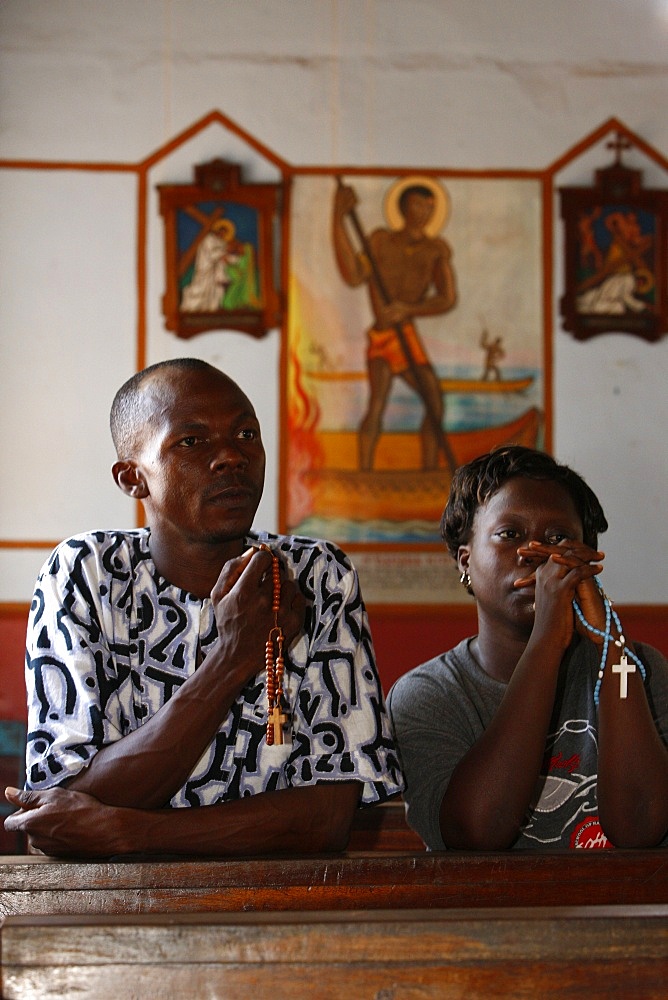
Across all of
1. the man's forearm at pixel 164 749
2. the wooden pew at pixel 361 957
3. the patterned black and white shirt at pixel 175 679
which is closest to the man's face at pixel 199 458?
the patterned black and white shirt at pixel 175 679

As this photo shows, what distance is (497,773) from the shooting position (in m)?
1.87

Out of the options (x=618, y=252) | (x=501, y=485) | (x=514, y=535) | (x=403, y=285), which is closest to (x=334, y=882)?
(x=514, y=535)

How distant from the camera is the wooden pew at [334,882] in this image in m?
1.42

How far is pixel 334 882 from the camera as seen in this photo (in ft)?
4.88

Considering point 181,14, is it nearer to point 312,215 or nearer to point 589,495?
point 312,215

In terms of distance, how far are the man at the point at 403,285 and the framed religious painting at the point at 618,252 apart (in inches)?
24.6

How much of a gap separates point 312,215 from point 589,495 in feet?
11.2

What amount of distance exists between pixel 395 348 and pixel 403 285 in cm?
30

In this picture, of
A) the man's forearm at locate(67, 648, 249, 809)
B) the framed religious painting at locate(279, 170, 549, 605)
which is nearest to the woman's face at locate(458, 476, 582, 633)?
the man's forearm at locate(67, 648, 249, 809)

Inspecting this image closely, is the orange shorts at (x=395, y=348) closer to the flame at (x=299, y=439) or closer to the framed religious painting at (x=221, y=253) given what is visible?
the flame at (x=299, y=439)

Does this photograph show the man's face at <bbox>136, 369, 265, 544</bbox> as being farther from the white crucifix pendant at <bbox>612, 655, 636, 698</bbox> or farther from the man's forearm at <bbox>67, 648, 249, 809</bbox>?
the white crucifix pendant at <bbox>612, 655, 636, 698</bbox>

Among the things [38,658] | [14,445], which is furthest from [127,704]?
[14,445]

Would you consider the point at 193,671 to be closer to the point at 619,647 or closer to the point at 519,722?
the point at 519,722

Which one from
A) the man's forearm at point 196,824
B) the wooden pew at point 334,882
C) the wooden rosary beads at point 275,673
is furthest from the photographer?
the wooden rosary beads at point 275,673
